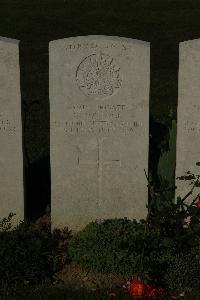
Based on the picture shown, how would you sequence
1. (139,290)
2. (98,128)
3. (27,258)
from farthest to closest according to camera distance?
1. (98,128)
2. (27,258)
3. (139,290)

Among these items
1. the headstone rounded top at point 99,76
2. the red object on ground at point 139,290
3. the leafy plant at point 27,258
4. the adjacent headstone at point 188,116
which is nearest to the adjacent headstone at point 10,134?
the leafy plant at point 27,258

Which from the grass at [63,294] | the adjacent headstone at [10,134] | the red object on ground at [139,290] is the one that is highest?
the adjacent headstone at [10,134]

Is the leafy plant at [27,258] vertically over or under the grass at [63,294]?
over

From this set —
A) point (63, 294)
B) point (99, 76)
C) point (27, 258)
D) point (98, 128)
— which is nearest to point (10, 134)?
point (98, 128)

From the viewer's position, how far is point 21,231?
5.57 m

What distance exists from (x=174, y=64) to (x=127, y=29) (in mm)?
3838

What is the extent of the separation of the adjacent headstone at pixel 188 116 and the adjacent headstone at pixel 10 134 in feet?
5.00

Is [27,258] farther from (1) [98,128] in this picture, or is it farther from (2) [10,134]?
(1) [98,128]

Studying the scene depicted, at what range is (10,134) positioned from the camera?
235 inches

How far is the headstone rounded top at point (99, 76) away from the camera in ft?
19.1

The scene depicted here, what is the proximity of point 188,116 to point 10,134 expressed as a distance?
1696 millimetres

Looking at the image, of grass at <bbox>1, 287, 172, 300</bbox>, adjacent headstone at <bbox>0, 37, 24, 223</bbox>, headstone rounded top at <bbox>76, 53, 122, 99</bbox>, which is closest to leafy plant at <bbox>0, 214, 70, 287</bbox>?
grass at <bbox>1, 287, 172, 300</bbox>

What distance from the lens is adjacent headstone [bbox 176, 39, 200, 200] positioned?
5852 mm

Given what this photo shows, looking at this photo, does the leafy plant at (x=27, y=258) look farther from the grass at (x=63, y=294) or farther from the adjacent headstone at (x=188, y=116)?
the adjacent headstone at (x=188, y=116)
